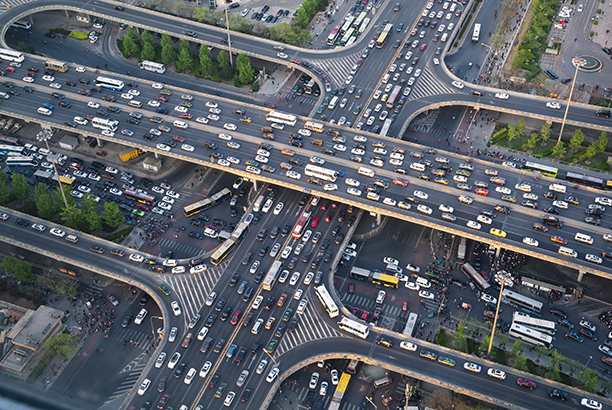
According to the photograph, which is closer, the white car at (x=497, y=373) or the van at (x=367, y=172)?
the white car at (x=497, y=373)

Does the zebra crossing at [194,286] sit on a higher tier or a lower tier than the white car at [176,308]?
higher

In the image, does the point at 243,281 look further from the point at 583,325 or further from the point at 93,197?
the point at 583,325

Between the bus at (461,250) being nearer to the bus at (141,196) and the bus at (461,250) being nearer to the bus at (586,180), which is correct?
the bus at (586,180)

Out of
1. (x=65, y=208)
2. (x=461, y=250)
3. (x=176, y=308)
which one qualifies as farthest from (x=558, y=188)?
(x=65, y=208)

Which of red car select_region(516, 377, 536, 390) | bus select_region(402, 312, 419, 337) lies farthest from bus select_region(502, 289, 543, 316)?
red car select_region(516, 377, 536, 390)

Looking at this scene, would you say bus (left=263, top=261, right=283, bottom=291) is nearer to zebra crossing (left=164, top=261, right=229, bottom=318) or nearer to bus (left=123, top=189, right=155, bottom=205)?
zebra crossing (left=164, top=261, right=229, bottom=318)

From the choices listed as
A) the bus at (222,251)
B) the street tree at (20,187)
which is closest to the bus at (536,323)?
the bus at (222,251)
